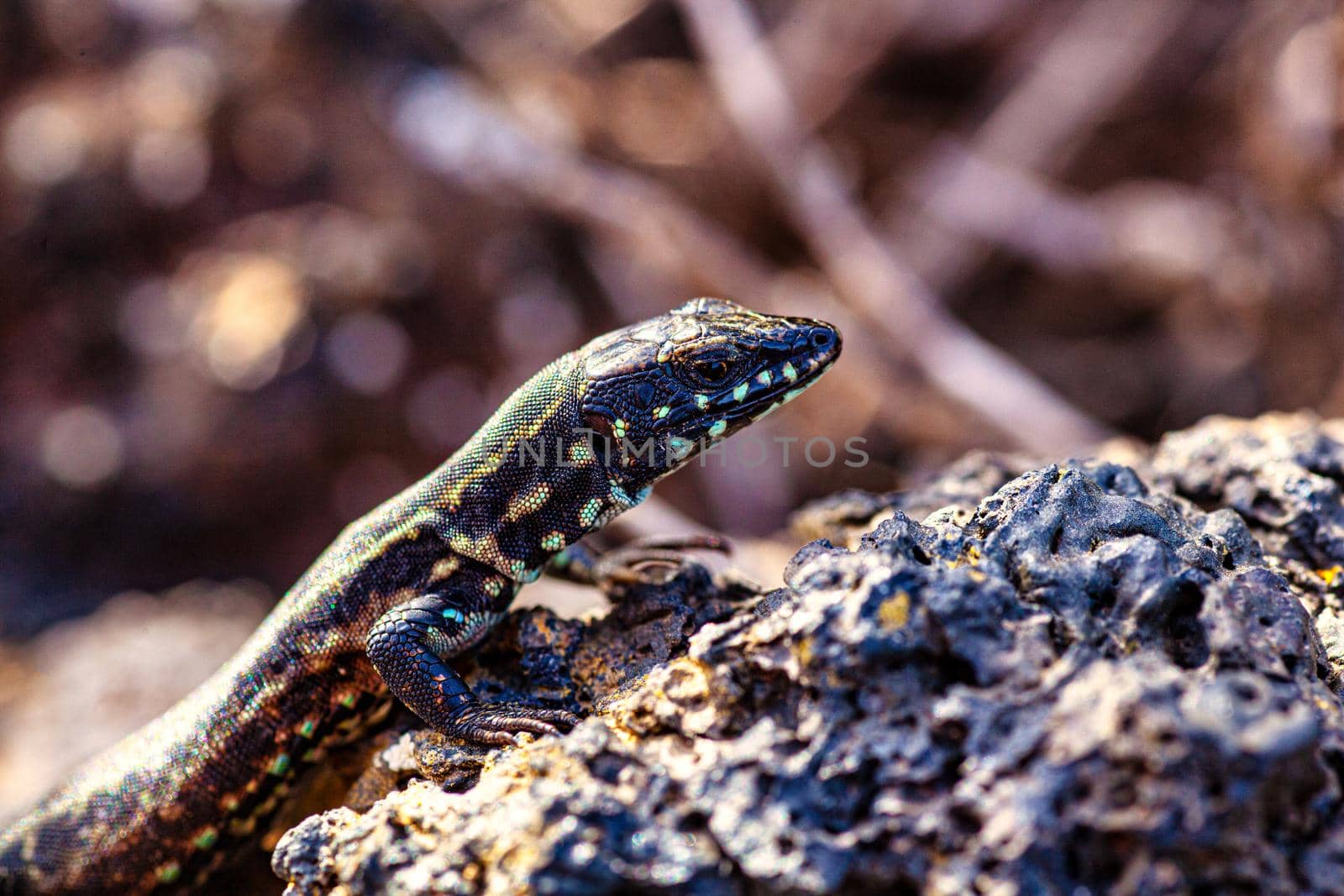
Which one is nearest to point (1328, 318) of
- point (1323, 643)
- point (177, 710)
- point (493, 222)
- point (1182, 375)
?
point (1182, 375)

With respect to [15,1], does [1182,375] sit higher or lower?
lower

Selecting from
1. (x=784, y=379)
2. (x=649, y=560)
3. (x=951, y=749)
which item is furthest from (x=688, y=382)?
(x=951, y=749)

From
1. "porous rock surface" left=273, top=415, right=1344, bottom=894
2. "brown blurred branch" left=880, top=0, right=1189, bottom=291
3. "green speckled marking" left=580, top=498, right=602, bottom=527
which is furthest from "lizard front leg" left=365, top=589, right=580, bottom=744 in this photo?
"brown blurred branch" left=880, top=0, right=1189, bottom=291

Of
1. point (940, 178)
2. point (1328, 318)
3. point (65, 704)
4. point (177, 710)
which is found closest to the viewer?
point (177, 710)

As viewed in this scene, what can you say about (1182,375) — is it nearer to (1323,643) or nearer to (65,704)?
(1323,643)

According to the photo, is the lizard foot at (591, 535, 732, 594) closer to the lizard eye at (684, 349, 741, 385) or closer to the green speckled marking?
the green speckled marking

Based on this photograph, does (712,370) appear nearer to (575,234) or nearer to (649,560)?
(649,560)

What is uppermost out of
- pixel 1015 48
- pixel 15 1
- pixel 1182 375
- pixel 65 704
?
pixel 15 1

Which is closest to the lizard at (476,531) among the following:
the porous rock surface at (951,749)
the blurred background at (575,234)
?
the porous rock surface at (951,749)

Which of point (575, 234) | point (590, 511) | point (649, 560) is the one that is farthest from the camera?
point (575, 234)
